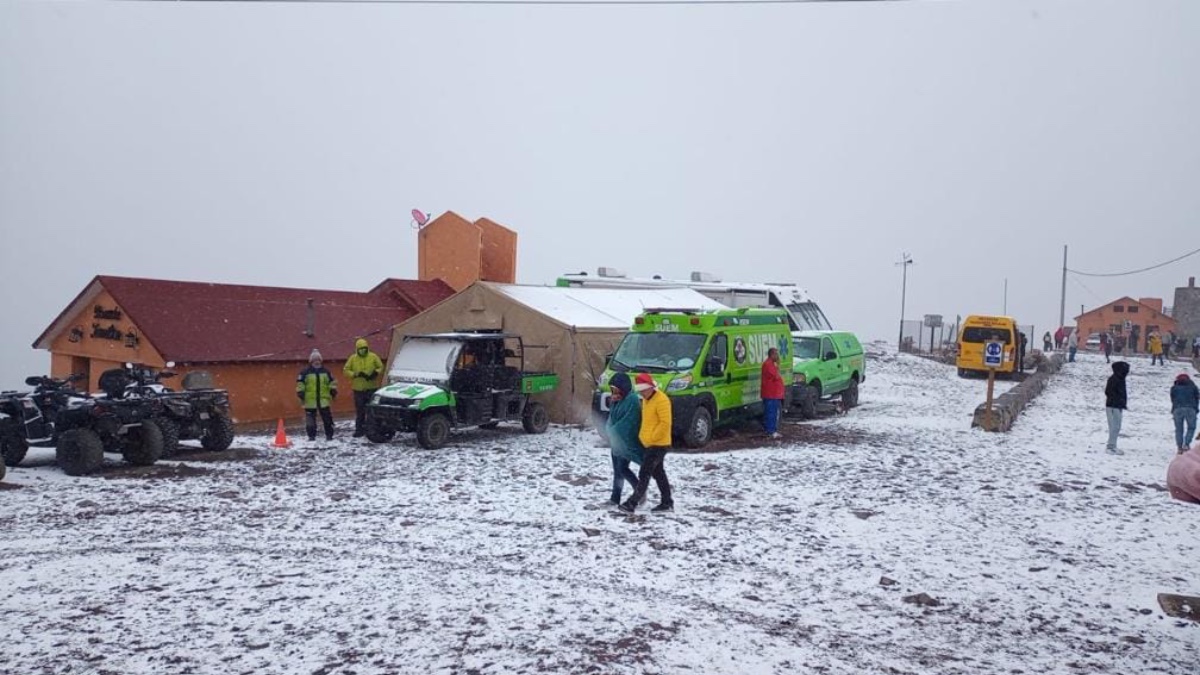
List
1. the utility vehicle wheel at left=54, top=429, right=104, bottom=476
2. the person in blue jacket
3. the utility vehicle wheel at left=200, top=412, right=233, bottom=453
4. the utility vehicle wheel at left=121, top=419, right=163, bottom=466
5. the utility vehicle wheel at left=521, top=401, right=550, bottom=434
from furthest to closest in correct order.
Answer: the utility vehicle wheel at left=521, top=401, right=550, bottom=434
the utility vehicle wheel at left=200, top=412, right=233, bottom=453
the utility vehicle wheel at left=121, top=419, right=163, bottom=466
the utility vehicle wheel at left=54, top=429, right=104, bottom=476
the person in blue jacket

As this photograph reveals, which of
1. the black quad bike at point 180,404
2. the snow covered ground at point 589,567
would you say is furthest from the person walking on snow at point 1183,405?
the black quad bike at point 180,404

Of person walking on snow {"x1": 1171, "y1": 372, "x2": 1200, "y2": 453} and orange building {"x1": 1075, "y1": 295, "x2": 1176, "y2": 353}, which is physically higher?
orange building {"x1": 1075, "y1": 295, "x2": 1176, "y2": 353}

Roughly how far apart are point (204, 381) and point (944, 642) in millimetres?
12318

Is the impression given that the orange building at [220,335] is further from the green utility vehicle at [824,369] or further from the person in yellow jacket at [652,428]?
the person in yellow jacket at [652,428]

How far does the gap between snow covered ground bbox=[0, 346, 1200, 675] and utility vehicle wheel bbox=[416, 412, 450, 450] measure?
51.1 inches

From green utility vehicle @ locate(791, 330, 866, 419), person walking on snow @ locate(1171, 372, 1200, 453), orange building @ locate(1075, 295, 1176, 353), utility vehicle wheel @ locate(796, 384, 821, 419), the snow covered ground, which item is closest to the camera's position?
the snow covered ground

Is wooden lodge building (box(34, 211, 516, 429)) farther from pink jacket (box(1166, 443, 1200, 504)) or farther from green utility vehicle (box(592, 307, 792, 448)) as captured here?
pink jacket (box(1166, 443, 1200, 504))

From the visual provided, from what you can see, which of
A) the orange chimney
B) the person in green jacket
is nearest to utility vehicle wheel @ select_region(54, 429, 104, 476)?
the person in green jacket

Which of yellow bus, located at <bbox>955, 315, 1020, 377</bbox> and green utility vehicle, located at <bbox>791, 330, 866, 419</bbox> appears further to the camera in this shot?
yellow bus, located at <bbox>955, 315, 1020, 377</bbox>

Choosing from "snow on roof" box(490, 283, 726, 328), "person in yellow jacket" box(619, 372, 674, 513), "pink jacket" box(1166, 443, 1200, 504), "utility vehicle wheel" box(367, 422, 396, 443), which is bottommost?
"utility vehicle wheel" box(367, 422, 396, 443)

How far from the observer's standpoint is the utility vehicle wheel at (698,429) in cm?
1433

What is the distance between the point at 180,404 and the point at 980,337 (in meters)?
27.6

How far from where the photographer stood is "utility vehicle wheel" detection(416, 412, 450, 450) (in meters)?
14.4

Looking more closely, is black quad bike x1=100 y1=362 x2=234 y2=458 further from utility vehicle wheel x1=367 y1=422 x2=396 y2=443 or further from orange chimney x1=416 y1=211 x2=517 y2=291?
orange chimney x1=416 y1=211 x2=517 y2=291
